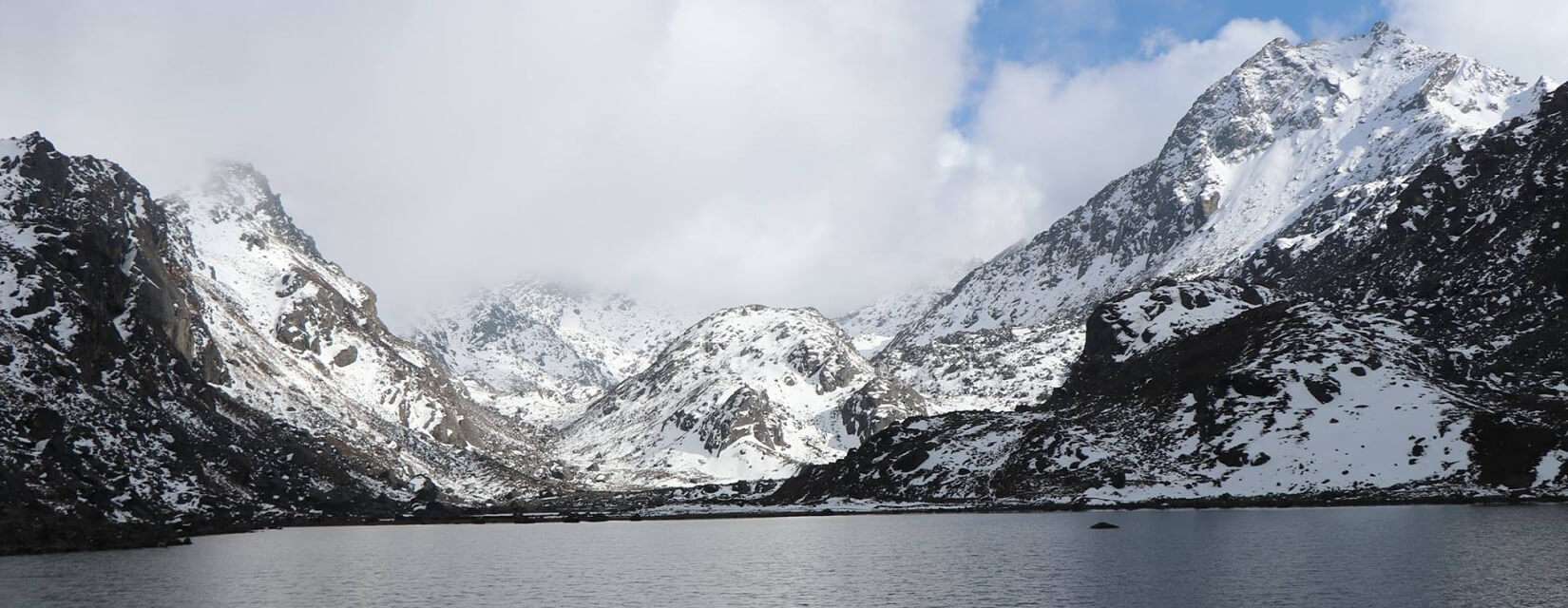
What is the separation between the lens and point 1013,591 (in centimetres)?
10575

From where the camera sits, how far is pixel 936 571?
5069 inches

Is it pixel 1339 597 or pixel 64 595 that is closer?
pixel 1339 597

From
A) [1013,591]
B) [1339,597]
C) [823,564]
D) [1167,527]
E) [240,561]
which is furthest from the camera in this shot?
[1167,527]

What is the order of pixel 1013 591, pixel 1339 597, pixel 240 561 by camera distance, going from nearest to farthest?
pixel 1339 597 < pixel 1013 591 < pixel 240 561

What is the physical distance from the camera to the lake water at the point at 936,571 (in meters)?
100

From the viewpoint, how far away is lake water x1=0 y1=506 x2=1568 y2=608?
100m

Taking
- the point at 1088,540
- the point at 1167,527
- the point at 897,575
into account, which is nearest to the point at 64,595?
the point at 897,575

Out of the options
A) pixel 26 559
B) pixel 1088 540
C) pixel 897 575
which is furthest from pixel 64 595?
pixel 1088 540

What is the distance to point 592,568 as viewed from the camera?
14788 cm

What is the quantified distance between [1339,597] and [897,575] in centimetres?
4537

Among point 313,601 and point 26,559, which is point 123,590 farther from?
point 26,559

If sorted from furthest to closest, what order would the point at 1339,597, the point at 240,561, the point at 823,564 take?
1. the point at 240,561
2. the point at 823,564
3. the point at 1339,597

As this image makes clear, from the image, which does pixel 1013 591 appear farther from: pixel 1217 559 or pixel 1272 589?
pixel 1217 559

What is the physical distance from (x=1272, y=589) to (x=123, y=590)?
99800 mm
